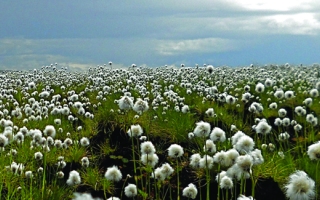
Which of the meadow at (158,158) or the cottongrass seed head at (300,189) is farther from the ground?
the cottongrass seed head at (300,189)

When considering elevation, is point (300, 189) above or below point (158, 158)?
above

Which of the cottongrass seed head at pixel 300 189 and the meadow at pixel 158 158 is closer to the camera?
the cottongrass seed head at pixel 300 189

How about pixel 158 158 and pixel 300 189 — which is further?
pixel 158 158

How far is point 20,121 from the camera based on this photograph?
39.9ft

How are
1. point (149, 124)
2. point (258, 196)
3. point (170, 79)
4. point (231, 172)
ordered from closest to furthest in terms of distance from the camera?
point (231, 172), point (258, 196), point (149, 124), point (170, 79)

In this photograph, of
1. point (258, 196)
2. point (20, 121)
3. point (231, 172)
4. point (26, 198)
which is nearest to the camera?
point (231, 172)

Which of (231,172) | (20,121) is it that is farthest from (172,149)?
(20,121)

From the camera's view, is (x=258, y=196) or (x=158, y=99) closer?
(x=258, y=196)

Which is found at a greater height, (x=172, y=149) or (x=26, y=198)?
(x=172, y=149)

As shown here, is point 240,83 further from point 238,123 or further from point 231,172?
point 231,172

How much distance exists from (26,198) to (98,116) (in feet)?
16.6

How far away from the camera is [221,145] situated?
27.8 ft

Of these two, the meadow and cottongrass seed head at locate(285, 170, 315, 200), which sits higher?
cottongrass seed head at locate(285, 170, 315, 200)

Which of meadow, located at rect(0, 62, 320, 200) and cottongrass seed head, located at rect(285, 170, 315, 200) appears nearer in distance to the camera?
cottongrass seed head, located at rect(285, 170, 315, 200)
